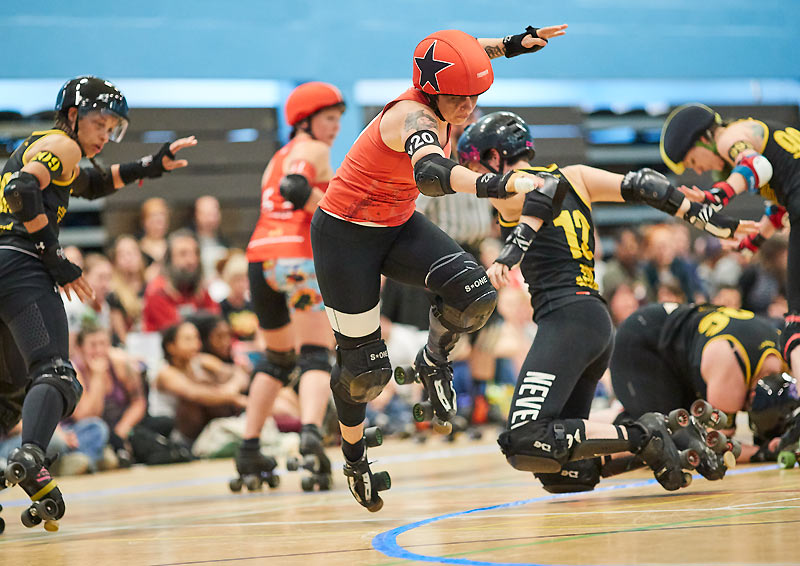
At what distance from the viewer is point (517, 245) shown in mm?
3475

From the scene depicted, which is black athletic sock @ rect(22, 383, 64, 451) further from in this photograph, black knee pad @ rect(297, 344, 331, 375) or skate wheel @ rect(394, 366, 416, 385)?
black knee pad @ rect(297, 344, 331, 375)

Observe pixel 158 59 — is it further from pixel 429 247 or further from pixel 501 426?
pixel 429 247

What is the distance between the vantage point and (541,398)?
364 centimetres

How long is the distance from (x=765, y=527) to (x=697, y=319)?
6.96 ft

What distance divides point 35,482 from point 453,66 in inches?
79.9

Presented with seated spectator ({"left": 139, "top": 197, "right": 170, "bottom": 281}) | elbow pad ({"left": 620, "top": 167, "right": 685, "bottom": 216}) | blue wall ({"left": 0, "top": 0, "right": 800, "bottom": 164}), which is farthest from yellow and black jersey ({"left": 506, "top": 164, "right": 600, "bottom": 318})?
blue wall ({"left": 0, "top": 0, "right": 800, "bottom": 164})

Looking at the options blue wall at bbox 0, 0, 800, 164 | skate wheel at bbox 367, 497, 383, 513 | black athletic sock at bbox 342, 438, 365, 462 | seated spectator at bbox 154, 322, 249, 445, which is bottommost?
seated spectator at bbox 154, 322, 249, 445

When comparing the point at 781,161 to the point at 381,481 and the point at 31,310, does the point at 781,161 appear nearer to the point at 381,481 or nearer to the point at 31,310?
the point at 381,481

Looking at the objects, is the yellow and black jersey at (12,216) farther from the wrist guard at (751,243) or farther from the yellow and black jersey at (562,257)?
the wrist guard at (751,243)

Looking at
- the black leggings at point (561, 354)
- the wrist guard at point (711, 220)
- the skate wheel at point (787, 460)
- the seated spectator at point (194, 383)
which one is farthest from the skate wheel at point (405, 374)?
the seated spectator at point (194, 383)

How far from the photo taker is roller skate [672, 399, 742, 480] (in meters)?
3.66

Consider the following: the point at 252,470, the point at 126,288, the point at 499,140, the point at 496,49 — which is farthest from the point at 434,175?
the point at 126,288

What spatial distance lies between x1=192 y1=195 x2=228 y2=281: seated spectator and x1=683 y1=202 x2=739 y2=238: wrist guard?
5.76 meters

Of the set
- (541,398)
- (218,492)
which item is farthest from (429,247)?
(218,492)
